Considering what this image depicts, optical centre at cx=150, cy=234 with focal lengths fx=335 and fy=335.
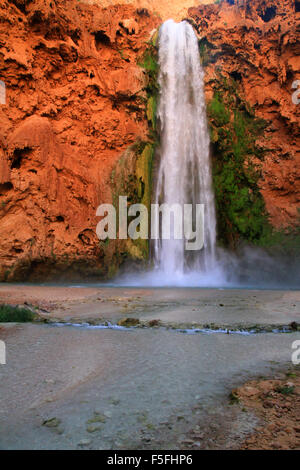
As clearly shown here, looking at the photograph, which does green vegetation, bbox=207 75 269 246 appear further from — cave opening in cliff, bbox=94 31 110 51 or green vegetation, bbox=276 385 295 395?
green vegetation, bbox=276 385 295 395

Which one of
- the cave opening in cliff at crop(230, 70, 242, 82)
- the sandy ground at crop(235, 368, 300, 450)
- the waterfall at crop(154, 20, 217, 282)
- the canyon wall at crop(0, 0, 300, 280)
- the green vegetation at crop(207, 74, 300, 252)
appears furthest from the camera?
the cave opening in cliff at crop(230, 70, 242, 82)

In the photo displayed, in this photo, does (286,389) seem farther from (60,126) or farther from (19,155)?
(60,126)

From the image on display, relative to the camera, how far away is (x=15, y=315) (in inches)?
211

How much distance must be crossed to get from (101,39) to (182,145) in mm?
7019

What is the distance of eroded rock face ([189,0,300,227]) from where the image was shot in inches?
723

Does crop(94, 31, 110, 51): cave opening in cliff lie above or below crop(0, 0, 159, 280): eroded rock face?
above

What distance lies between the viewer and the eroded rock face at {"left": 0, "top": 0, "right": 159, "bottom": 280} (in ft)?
48.4

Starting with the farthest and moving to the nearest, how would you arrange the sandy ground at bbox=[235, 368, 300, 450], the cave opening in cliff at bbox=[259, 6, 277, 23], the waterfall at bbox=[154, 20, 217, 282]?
the cave opening in cliff at bbox=[259, 6, 277, 23] < the waterfall at bbox=[154, 20, 217, 282] < the sandy ground at bbox=[235, 368, 300, 450]

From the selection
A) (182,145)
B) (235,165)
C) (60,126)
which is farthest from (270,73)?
(60,126)

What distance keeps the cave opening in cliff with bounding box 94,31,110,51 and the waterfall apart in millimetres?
3119

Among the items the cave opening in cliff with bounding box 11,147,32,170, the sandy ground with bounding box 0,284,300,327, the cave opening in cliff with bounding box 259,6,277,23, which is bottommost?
the sandy ground with bounding box 0,284,300,327

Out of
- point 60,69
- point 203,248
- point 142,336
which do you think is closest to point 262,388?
point 142,336

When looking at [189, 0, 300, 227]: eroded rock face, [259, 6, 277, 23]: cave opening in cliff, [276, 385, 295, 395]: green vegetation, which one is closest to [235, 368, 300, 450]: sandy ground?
[276, 385, 295, 395]: green vegetation

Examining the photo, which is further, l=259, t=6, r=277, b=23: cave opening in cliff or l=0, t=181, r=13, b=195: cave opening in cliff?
l=259, t=6, r=277, b=23: cave opening in cliff
